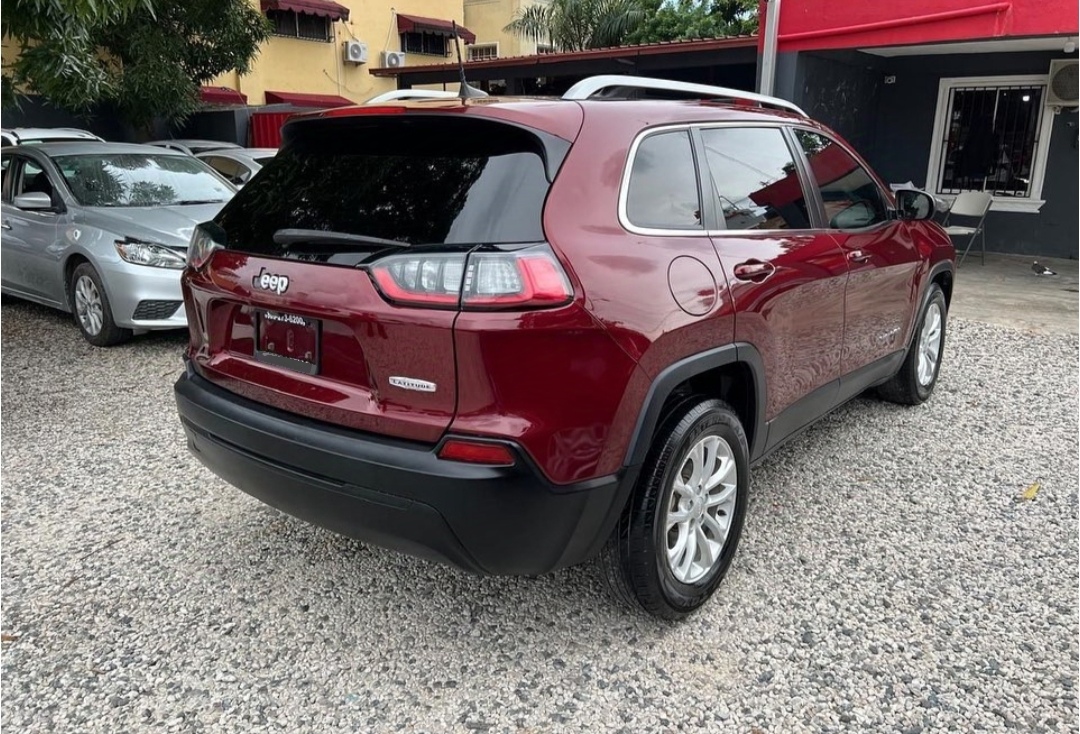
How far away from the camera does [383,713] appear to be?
244 centimetres

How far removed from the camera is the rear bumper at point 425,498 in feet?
7.38

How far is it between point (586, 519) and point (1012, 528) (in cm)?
222

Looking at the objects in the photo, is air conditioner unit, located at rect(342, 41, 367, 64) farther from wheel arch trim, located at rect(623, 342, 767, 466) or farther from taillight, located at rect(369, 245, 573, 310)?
taillight, located at rect(369, 245, 573, 310)

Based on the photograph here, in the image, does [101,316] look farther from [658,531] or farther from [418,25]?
[418,25]

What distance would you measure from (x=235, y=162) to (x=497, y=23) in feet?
58.6

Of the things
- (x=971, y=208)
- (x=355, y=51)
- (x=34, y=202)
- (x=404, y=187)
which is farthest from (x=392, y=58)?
(x=404, y=187)

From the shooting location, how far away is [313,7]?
782 inches

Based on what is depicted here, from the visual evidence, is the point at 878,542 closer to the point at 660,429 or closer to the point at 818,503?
the point at 818,503

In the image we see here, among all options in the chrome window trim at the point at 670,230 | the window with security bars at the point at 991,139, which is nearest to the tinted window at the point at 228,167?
the chrome window trim at the point at 670,230

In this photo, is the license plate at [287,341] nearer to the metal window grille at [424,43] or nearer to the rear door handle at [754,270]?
the rear door handle at [754,270]

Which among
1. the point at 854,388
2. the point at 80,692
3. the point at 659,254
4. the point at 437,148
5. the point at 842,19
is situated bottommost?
the point at 80,692

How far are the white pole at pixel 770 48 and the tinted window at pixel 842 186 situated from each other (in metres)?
5.52

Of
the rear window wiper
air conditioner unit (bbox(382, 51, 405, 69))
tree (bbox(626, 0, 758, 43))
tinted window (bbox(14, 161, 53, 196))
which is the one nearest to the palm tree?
tree (bbox(626, 0, 758, 43))

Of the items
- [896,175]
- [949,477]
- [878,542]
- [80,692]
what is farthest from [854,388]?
[896,175]
